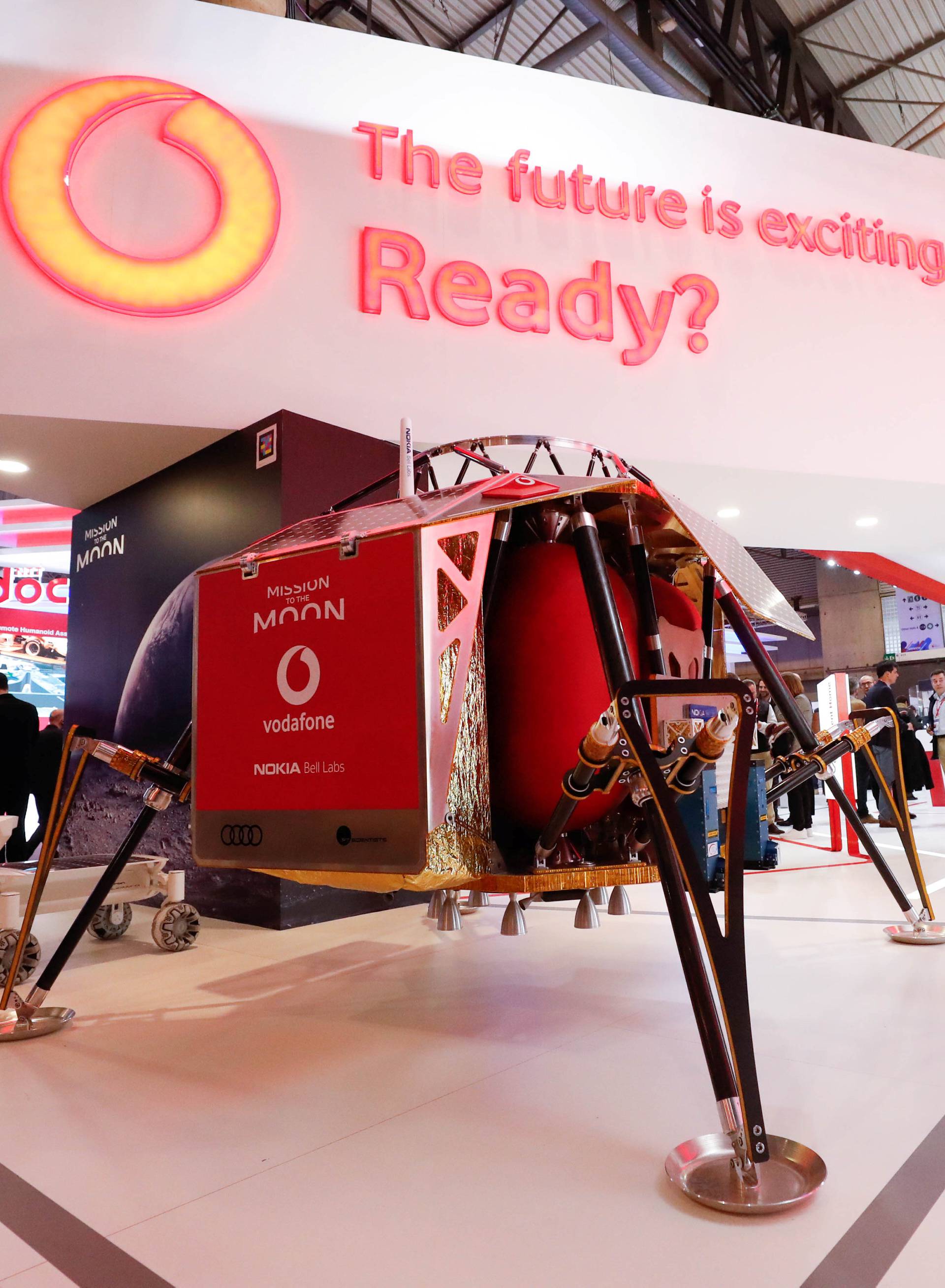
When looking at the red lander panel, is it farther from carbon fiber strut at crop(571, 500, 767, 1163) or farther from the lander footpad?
A: the lander footpad

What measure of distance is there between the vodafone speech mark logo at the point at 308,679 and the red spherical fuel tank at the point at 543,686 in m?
0.57

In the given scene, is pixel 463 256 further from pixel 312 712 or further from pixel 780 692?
pixel 312 712

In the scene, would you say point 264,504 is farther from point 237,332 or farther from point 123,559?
point 123,559

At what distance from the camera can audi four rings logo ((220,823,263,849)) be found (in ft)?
6.40

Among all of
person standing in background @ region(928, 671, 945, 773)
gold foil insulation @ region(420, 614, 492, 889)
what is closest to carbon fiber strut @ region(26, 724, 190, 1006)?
gold foil insulation @ region(420, 614, 492, 889)

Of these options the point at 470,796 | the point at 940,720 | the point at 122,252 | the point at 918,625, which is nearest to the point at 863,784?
the point at 940,720

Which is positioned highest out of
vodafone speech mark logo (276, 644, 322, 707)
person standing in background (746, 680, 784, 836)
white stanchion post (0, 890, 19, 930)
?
vodafone speech mark logo (276, 644, 322, 707)

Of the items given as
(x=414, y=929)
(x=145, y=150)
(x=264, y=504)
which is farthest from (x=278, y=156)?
(x=414, y=929)

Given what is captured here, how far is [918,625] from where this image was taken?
58.0ft

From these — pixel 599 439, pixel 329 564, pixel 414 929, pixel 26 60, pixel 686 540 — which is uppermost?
pixel 26 60

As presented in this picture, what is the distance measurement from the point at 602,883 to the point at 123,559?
4005 millimetres

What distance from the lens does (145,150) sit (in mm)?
4332

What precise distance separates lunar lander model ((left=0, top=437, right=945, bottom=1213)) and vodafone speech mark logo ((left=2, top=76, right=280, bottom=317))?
2551 millimetres

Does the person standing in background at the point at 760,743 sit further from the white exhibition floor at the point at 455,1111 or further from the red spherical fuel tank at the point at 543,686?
the white exhibition floor at the point at 455,1111
